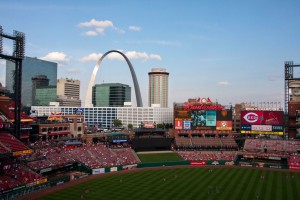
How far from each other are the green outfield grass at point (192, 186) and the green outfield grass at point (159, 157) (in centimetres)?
891

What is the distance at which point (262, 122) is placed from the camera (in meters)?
95.9

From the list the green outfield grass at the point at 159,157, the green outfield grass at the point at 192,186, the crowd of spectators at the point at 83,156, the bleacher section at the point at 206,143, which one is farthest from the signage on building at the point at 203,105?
the green outfield grass at the point at 192,186

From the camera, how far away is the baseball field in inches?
2042

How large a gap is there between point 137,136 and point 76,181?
128 ft

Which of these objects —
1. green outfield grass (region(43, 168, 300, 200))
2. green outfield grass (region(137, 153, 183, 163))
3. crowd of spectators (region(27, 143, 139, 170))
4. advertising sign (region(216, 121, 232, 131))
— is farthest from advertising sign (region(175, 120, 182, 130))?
green outfield grass (region(43, 168, 300, 200))

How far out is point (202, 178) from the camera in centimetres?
6669

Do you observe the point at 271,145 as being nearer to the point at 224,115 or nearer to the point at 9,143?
the point at 224,115

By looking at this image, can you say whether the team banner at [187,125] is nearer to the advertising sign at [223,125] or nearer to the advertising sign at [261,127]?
the advertising sign at [223,125]

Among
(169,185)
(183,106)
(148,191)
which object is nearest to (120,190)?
(148,191)

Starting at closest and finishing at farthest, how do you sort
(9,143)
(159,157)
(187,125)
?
(9,143) < (159,157) < (187,125)

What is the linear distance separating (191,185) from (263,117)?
46.1 metres

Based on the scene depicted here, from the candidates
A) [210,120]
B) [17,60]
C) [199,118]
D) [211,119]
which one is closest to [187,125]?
[199,118]

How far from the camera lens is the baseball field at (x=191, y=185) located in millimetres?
51875

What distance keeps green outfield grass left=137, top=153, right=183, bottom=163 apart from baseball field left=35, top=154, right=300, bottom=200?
8244 mm
